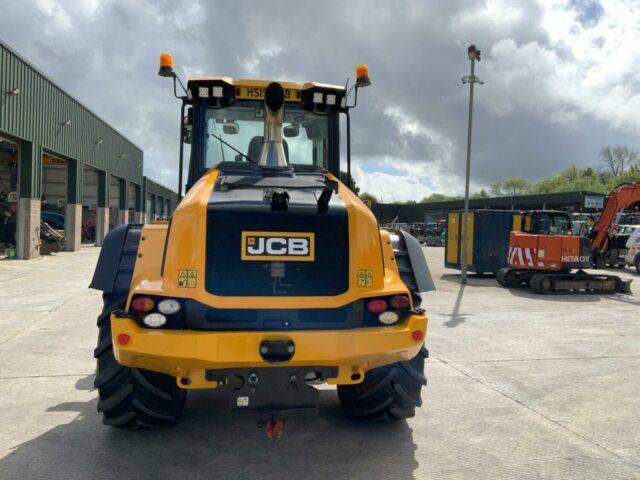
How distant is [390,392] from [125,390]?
2.06 metres

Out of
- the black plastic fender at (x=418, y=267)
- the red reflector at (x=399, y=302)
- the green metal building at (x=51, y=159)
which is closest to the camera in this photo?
the red reflector at (x=399, y=302)

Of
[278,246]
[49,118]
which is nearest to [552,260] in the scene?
[278,246]

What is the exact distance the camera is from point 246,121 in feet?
19.0

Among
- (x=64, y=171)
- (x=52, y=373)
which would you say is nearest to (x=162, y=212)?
(x=64, y=171)

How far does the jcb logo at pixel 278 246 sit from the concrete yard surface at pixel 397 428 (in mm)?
1505

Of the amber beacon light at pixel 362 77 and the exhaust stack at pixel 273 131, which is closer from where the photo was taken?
the exhaust stack at pixel 273 131

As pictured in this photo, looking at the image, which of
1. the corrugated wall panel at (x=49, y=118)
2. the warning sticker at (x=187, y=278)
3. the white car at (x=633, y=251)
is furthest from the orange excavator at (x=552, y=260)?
the corrugated wall panel at (x=49, y=118)

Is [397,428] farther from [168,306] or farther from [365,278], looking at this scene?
[168,306]

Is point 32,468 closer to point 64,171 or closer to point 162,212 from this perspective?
point 64,171

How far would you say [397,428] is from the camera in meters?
4.92

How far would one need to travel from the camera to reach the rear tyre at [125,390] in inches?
171

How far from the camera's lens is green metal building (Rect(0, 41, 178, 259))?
71.2 ft

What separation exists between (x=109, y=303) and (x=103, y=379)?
59 cm

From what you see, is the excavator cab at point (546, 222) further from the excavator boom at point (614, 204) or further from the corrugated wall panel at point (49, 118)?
the corrugated wall panel at point (49, 118)
